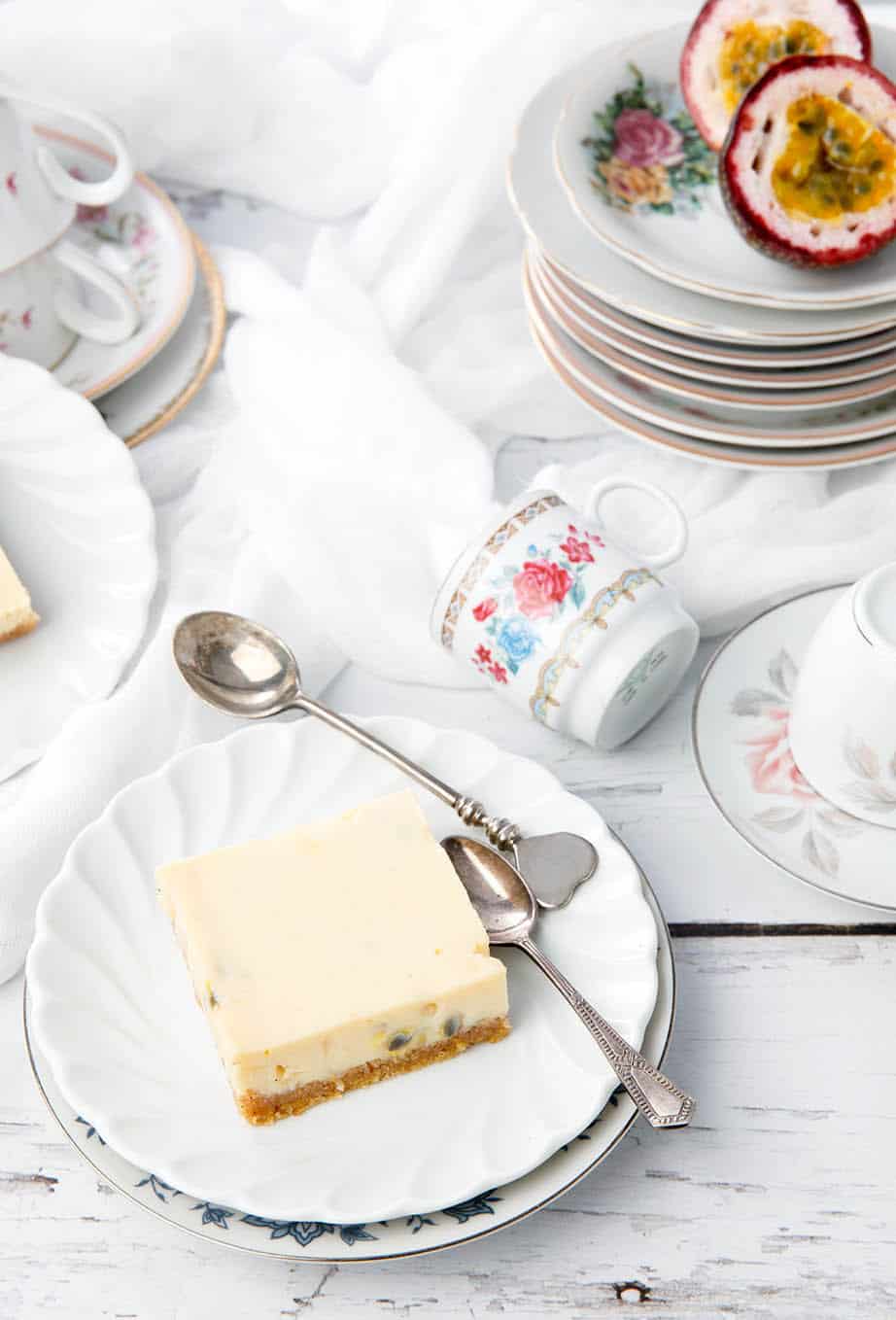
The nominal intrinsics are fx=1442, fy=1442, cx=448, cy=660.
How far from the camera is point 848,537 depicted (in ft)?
3.77

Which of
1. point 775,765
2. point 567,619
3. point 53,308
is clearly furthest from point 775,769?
point 53,308

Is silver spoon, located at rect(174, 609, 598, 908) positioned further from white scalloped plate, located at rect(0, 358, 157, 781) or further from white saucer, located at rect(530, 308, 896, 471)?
white saucer, located at rect(530, 308, 896, 471)

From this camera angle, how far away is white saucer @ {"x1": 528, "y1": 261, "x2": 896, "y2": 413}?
3.71 ft

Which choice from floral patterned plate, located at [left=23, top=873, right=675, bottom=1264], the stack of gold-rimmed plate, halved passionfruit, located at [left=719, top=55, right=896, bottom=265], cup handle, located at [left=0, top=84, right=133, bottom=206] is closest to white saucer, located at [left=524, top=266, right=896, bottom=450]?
the stack of gold-rimmed plate

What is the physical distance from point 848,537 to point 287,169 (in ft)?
2.30

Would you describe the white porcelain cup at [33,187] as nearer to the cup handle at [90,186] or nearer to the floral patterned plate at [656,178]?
the cup handle at [90,186]

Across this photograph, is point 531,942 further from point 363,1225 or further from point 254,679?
point 254,679

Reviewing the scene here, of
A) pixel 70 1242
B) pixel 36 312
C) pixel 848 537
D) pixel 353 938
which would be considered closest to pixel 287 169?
pixel 36 312

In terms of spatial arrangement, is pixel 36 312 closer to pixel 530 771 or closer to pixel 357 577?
pixel 357 577

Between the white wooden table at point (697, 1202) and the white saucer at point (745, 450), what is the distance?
1.22 feet

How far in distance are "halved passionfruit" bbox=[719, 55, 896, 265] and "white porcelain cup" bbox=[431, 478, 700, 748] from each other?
10.4 inches

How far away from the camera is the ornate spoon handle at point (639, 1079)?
→ 759 mm

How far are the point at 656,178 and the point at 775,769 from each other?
0.58 m

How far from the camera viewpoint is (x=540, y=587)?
983 mm
